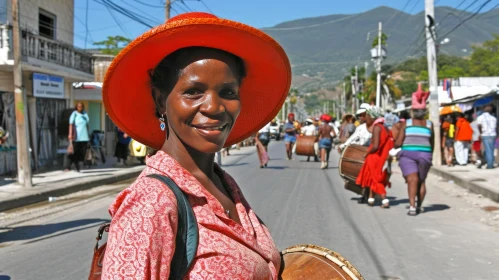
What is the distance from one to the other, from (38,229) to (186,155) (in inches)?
279

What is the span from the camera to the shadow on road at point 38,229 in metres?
7.61

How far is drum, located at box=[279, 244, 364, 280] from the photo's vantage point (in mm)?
1937

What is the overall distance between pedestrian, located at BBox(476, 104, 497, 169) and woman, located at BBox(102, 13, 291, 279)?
1652cm

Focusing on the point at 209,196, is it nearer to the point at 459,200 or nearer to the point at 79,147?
the point at 459,200

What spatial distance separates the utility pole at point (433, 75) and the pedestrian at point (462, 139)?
24.6 inches

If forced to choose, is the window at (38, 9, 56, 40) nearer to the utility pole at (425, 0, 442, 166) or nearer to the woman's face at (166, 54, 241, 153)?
the utility pole at (425, 0, 442, 166)

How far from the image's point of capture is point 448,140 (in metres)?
20.2

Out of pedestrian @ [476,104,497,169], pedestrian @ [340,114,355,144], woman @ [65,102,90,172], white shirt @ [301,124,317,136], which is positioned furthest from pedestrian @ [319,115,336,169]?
woman @ [65,102,90,172]

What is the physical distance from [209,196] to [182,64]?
0.38 meters

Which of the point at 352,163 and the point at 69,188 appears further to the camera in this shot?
the point at 69,188

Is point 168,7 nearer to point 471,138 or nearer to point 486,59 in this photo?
point 471,138

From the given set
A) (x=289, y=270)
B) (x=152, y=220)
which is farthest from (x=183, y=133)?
(x=289, y=270)

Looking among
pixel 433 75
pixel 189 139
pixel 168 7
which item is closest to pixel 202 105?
pixel 189 139

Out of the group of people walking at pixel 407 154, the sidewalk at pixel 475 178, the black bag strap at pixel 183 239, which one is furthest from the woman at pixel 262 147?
the black bag strap at pixel 183 239
